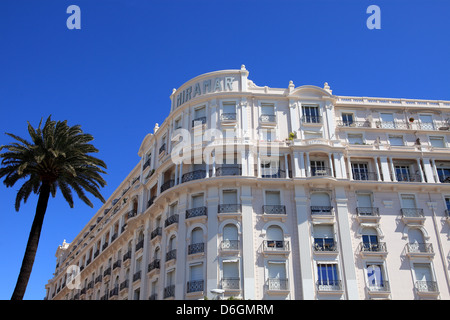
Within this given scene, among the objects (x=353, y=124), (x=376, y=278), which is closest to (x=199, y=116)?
(x=353, y=124)

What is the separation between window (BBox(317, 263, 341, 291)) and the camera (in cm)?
3304

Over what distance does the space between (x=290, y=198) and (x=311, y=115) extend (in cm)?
807

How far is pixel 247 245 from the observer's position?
3403 cm

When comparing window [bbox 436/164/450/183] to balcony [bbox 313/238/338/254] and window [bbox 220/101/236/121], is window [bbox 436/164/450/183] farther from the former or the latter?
window [bbox 220/101/236/121]

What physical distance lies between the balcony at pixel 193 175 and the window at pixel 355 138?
12926mm

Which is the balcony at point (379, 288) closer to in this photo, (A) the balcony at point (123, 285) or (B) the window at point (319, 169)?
(B) the window at point (319, 169)

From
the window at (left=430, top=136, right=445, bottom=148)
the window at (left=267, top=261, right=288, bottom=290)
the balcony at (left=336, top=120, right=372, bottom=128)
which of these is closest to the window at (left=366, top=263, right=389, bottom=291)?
the window at (left=267, top=261, right=288, bottom=290)

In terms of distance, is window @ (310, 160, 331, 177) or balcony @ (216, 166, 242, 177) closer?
balcony @ (216, 166, 242, 177)

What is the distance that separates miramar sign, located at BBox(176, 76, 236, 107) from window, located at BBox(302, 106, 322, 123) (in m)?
6.51
